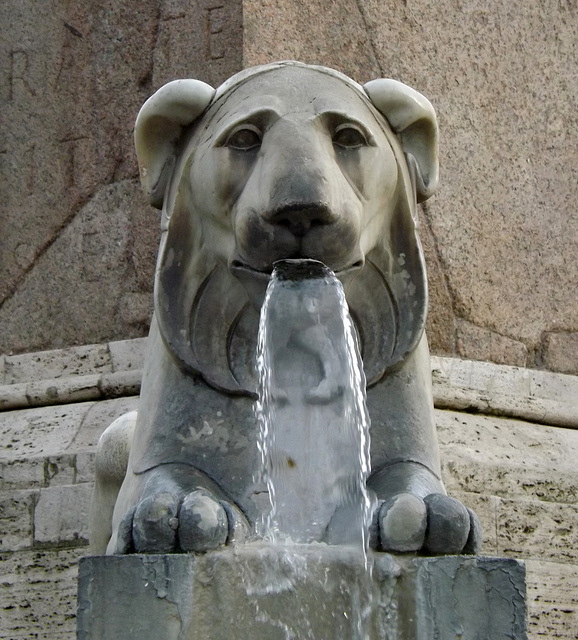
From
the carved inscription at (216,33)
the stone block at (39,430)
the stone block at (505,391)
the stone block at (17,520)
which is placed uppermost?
the carved inscription at (216,33)

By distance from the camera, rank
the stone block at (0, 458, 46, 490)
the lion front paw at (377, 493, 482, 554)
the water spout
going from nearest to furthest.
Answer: the lion front paw at (377, 493, 482, 554), the water spout, the stone block at (0, 458, 46, 490)

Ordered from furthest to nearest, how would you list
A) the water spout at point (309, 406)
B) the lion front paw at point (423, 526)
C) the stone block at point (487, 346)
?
the stone block at point (487, 346), the water spout at point (309, 406), the lion front paw at point (423, 526)

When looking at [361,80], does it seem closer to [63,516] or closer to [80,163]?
[80,163]

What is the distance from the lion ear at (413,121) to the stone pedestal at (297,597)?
38.9 inches

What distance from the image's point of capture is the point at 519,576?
290 cm

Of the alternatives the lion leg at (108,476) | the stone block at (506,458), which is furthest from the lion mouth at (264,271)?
the stone block at (506,458)

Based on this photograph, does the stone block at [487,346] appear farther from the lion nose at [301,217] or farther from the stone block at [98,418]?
the lion nose at [301,217]

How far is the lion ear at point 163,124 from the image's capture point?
3496 millimetres

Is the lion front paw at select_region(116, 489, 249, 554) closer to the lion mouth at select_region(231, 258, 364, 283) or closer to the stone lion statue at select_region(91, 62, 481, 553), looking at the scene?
the stone lion statue at select_region(91, 62, 481, 553)

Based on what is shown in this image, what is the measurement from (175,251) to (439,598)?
98 centimetres

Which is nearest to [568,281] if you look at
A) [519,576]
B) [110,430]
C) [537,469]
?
[537,469]

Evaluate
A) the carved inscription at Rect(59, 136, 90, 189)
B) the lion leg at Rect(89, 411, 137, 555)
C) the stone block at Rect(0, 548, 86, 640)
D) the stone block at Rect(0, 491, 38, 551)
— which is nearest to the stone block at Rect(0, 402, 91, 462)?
the stone block at Rect(0, 491, 38, 551)

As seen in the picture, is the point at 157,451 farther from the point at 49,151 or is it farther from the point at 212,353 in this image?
the point at 49,151

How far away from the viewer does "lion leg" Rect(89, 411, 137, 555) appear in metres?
3.69
